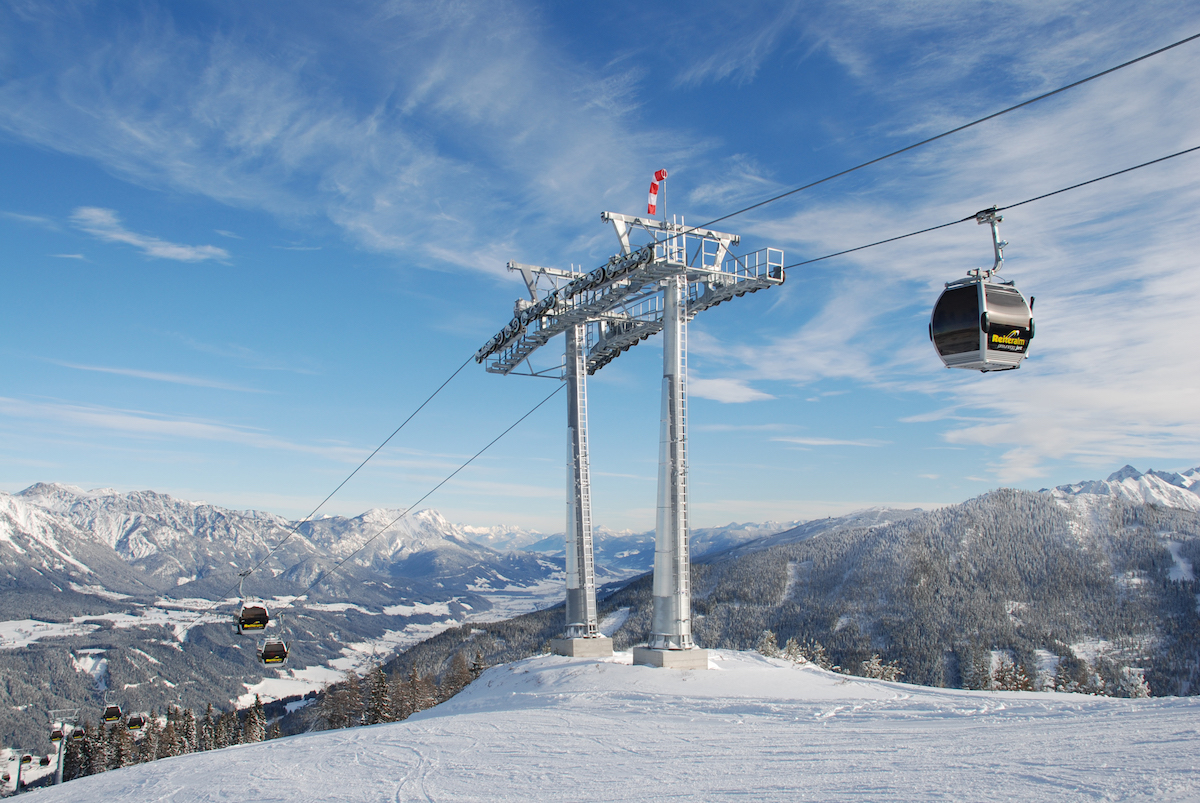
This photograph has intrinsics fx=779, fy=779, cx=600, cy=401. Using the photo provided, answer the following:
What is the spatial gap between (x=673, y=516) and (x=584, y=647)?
29.7ft

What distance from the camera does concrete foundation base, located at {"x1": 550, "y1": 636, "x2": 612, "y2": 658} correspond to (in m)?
32.2

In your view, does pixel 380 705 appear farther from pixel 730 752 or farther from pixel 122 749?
pixel 730 752

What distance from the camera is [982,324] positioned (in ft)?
46.8

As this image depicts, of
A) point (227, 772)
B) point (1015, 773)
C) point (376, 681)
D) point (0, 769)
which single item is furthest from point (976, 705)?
point (0, 769)

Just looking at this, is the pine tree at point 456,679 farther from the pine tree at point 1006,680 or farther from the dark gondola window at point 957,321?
the dark gondola window at point 957,321

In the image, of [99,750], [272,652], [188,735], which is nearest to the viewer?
[272,652]

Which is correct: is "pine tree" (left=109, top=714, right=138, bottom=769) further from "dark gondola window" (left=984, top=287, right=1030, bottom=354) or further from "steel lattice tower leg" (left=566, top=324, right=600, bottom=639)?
"dark gondola window" (left=984, top=287, right=1030, bottom=354)

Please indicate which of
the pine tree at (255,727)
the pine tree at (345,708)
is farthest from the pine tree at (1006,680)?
the pine tree at (255,727)

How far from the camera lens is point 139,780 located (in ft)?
57.0

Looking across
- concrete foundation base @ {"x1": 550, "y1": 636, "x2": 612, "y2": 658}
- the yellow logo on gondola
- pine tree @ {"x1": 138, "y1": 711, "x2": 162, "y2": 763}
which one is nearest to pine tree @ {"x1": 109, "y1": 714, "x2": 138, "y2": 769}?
pine tree @ {"x1": 138, "y1": 711, "x2": 162, "y2": 763}

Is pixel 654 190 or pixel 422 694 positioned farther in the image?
pixel 422 694

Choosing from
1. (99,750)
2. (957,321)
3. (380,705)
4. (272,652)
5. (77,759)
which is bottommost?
(77,759)

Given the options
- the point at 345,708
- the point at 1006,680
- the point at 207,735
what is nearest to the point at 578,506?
the point at 1006,680

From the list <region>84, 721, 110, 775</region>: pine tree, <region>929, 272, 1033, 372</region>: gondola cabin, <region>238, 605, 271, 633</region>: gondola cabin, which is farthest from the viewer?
<region>84, 721, 110, 775</region>: pine tree
